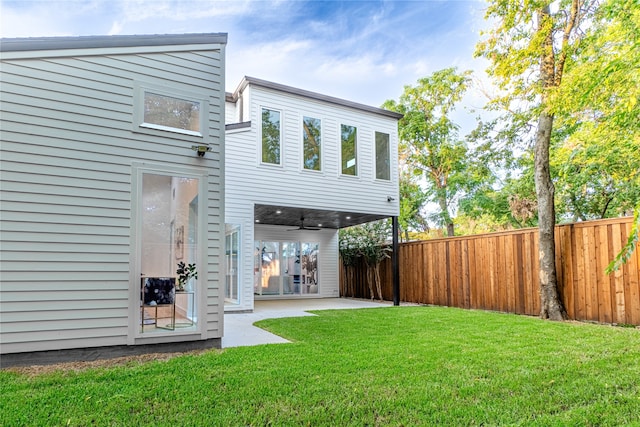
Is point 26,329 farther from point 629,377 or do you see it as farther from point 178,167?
point 629,377

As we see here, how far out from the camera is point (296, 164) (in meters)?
9.30

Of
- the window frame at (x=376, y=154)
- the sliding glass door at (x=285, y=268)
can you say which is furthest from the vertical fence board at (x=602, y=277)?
the sliding glass door at (x=285, y=268)

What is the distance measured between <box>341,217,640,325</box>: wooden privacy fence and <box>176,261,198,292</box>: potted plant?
244 inches

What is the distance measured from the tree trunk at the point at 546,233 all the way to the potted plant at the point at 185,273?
19.2 ft

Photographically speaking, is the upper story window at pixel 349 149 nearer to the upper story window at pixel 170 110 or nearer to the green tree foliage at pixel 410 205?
the upper story window at pixel 170 110

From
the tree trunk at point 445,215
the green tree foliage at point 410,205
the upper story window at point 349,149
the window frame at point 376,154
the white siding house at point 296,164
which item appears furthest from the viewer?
the green tree foliage at point 410,205

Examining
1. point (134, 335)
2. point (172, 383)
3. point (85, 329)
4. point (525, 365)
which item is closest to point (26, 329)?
point (85, 329)

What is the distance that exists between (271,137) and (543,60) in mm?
5684

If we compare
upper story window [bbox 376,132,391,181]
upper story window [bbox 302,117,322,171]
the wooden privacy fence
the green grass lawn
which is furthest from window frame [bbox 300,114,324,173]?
the green grass lawn

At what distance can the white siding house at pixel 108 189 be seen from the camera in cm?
401

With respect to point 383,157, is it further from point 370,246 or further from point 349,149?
point 370,246

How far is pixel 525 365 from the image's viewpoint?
3.83 m

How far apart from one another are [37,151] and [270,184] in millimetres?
5205

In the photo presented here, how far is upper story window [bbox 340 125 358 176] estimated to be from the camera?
994 centimetres
